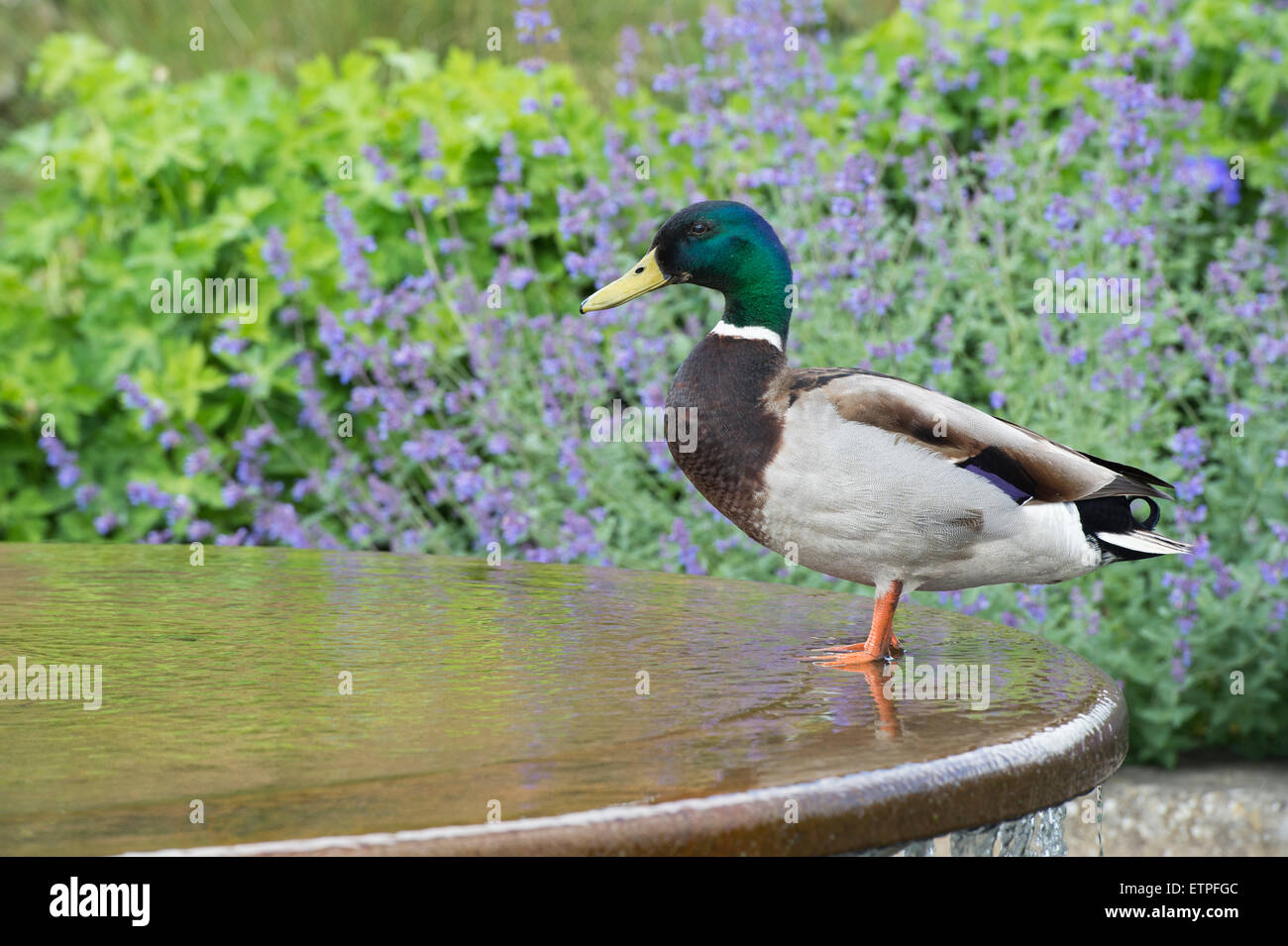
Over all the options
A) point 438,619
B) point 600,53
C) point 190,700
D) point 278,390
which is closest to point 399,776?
point 190,700

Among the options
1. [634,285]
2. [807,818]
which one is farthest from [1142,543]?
[807,818]

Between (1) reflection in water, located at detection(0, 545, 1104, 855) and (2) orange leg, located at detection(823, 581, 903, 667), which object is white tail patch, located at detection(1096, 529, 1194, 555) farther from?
(2) orange leg, located at detection(823, 581, 903, 667)

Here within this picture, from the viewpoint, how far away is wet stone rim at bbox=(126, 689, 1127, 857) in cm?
97

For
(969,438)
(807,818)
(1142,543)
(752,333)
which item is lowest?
(807,818)

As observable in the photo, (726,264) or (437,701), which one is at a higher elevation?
(726,264)

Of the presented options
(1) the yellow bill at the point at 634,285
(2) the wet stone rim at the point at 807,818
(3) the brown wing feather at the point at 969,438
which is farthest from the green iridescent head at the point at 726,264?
(2) the wet stone rim at the point at 807,818

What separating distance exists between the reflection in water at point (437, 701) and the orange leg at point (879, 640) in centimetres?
4

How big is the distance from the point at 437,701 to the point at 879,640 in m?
0.49

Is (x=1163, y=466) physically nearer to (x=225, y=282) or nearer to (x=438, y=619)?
(x=438, y=619)

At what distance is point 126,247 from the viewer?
446 centimetres

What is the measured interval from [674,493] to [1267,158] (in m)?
1.86

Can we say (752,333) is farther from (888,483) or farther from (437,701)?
(437,701)

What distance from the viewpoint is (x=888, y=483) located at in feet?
5.39

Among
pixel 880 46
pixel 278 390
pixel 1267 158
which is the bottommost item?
pixel 278 390
